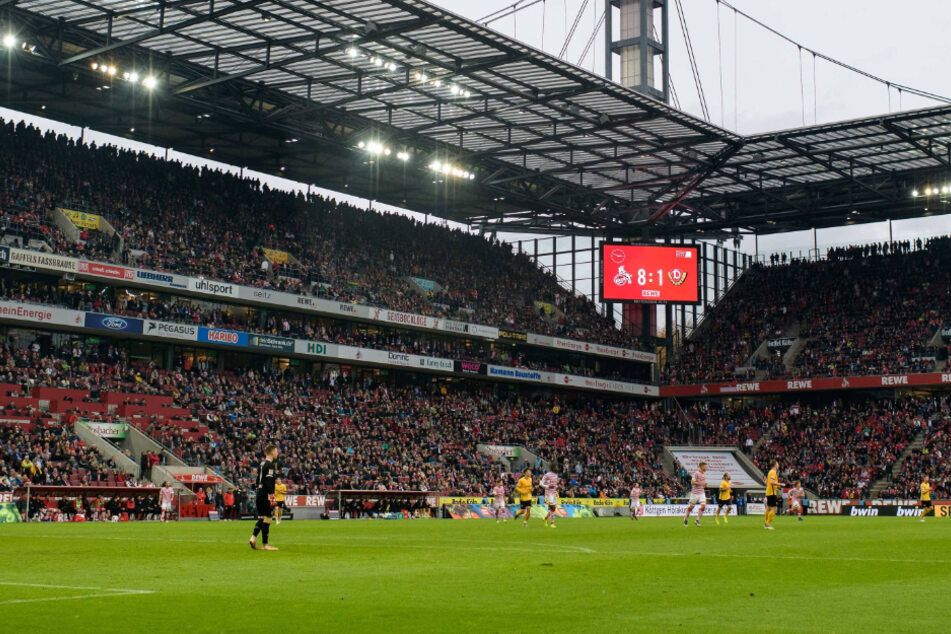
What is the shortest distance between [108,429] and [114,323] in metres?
6.58

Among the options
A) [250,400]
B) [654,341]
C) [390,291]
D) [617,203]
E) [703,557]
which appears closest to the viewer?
[703,557]

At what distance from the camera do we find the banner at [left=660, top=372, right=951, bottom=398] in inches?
2726

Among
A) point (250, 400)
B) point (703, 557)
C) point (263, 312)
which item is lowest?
point (703, 557)

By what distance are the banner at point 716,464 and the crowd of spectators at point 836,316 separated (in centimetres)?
725

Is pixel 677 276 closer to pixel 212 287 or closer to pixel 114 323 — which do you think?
pixel 212 287

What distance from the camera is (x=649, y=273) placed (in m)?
72.1

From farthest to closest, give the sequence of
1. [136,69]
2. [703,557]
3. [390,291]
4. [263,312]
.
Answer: [390,291]
[263,312]
[136,69]
[703,557]

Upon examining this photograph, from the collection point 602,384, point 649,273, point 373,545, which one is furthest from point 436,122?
point 373,545

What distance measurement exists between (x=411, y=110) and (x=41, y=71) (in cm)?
1812

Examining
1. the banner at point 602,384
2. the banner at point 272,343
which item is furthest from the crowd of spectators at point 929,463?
the banner at point 272,343

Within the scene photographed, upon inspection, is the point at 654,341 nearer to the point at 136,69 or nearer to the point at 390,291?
the point at 390,291

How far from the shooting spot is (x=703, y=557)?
1845 cm

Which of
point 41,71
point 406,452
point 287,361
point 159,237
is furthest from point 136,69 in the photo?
point 406,452

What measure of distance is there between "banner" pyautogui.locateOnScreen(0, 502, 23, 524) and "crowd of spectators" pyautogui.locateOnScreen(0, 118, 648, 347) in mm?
18127
